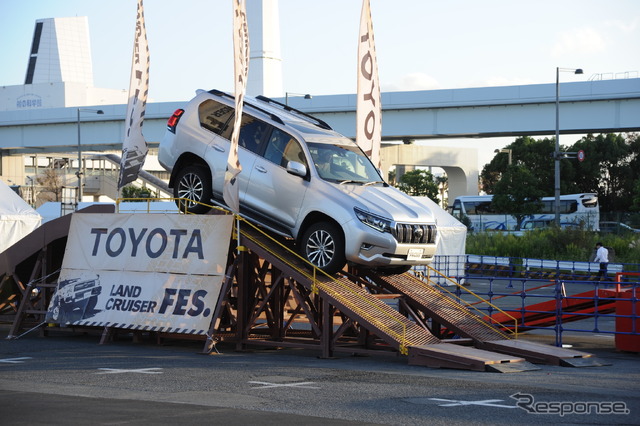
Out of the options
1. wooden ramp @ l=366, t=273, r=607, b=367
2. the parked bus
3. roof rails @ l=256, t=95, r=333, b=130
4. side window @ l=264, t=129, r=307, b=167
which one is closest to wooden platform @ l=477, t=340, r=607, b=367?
wooden ramp @ l=366, t=273, r=607, b=367

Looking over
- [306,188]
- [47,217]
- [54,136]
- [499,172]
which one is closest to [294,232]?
[306,188]

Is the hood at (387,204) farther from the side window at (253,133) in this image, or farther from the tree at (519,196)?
the tree at (519,196)

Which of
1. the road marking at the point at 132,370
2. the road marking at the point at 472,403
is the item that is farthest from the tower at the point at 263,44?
the road marking at the point at 472,403

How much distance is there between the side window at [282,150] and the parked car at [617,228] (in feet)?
121

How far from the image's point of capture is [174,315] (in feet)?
54.2

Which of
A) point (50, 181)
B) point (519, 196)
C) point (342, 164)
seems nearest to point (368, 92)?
point (342, 164)

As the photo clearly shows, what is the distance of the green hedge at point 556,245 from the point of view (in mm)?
44200

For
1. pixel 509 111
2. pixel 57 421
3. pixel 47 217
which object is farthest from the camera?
pixel 509 111

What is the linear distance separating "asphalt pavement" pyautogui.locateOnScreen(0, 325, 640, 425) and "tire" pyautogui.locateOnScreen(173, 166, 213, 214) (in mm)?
2731

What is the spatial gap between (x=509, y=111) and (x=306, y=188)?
37582 millimetres

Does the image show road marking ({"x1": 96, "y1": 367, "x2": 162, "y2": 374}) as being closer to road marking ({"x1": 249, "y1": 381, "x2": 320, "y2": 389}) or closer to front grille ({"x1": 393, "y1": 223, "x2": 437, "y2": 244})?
road marking ({"x1": 249, "y1": 381, "x2": 320, "y2": 389})

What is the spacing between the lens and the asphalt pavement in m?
9.52

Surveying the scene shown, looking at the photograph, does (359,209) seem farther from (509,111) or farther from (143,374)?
(509,111)

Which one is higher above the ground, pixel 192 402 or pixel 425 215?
pixel 425 215
